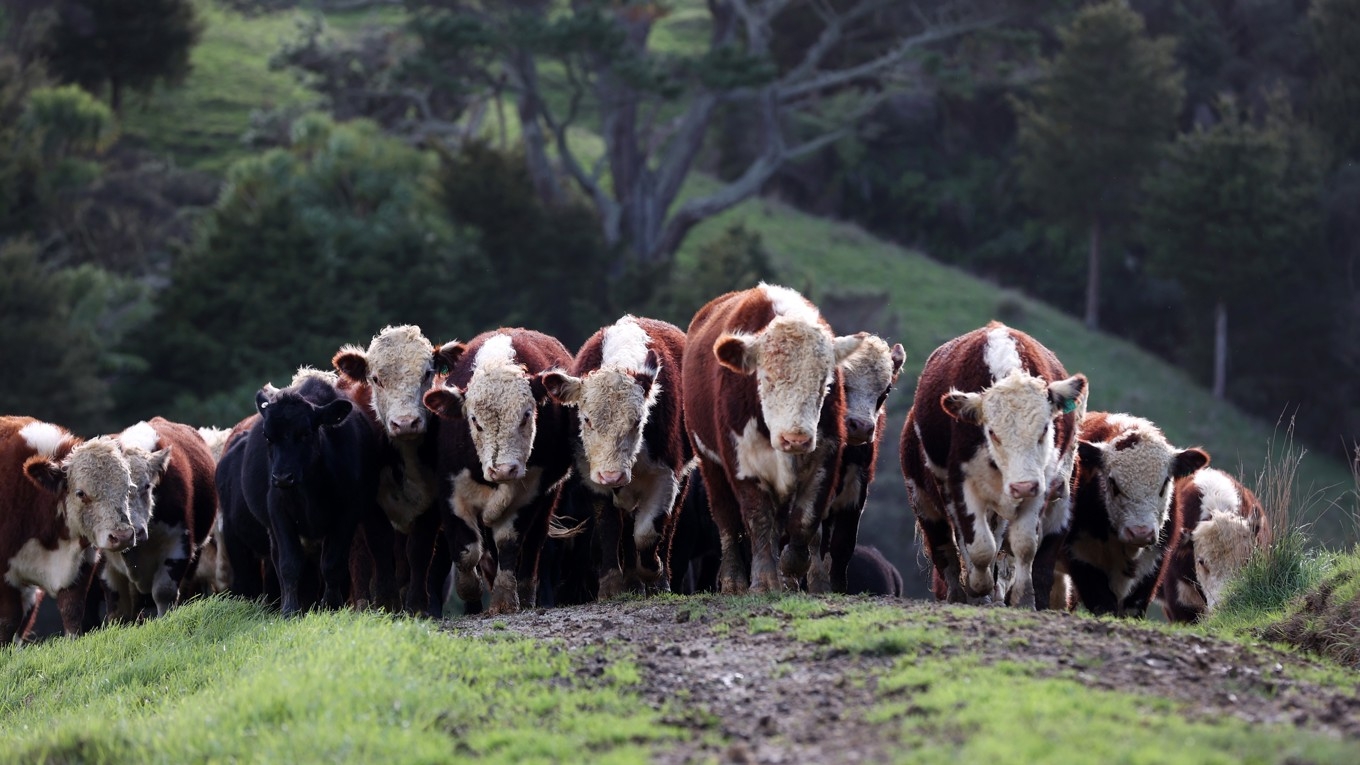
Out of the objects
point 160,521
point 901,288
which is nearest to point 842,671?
point 160,521

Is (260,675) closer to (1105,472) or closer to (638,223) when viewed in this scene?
(1105,472)

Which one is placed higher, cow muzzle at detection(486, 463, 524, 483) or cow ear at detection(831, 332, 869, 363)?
cow ear at detection(831, 332, 869, 363)

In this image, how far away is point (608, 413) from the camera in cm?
1108

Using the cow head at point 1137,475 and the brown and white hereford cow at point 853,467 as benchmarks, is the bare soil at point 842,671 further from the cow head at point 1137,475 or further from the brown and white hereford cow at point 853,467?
the cow head at point 1137,475

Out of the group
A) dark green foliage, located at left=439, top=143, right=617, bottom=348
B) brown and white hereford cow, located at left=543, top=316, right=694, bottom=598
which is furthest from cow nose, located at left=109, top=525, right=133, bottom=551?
dark green foliage, located at left=439, top=143, right=617, bottom=348

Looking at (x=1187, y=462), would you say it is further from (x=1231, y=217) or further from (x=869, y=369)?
(x=1231, y=217)

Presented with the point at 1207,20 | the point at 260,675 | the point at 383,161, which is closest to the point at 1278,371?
the point at 1207,20

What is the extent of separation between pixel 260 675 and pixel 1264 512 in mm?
8235

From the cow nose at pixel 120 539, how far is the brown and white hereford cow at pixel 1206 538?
8.27m

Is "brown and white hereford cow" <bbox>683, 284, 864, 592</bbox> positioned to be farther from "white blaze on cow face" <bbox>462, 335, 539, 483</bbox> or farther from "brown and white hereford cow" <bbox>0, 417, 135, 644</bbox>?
"brown and white hereford cow" <bbox>0, 417, 135, 644</bbox>

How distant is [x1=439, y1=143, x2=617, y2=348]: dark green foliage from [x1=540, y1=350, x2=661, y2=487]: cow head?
100 feet

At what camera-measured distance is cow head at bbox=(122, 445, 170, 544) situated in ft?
42.8

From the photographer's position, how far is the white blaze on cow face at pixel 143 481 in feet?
42.8

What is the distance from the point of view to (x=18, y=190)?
127ft
